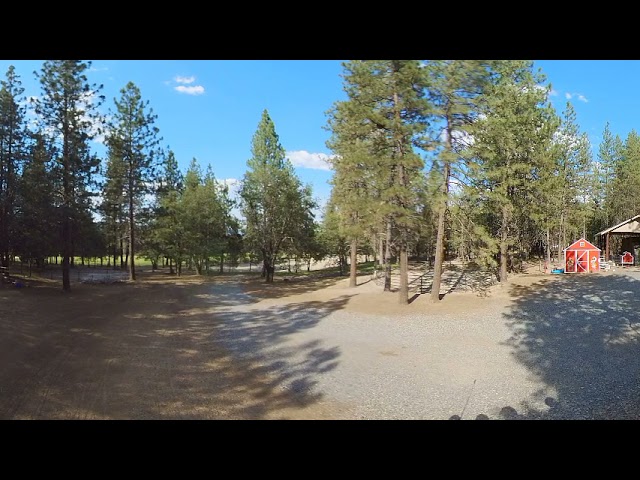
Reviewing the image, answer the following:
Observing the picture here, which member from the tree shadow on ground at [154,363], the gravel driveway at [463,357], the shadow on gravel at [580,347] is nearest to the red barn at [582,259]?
the shadow on gravel at [580,347]

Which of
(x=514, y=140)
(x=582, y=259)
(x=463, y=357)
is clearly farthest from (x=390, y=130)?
(x=582, y=259)

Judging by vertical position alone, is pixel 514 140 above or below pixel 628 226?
above

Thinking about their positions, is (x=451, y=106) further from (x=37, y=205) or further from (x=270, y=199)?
(x=37, y=205)

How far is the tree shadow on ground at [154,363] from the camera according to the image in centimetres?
490

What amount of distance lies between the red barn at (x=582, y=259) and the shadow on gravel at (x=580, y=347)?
18.2 feet

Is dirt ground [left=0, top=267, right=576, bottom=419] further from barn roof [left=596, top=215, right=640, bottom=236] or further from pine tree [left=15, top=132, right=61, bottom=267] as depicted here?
barn roof [left=596, top=215, right=640, bottom=236]

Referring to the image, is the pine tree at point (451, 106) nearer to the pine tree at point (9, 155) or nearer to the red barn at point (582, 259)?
the red barn at point (582, 259)

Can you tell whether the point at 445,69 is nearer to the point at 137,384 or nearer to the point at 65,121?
the point at 137,384

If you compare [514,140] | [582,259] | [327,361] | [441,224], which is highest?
[514,140]

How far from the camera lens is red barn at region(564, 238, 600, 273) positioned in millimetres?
20344

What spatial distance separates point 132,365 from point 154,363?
37 cm

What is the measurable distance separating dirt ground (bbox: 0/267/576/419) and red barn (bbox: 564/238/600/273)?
9461 mm

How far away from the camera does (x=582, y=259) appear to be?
20609mm

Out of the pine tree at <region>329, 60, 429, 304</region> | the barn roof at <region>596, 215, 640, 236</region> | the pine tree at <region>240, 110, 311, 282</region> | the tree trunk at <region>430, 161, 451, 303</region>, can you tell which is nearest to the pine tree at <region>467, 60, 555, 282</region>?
the tree trunk at <region>430, 161, 451, 303</region>
